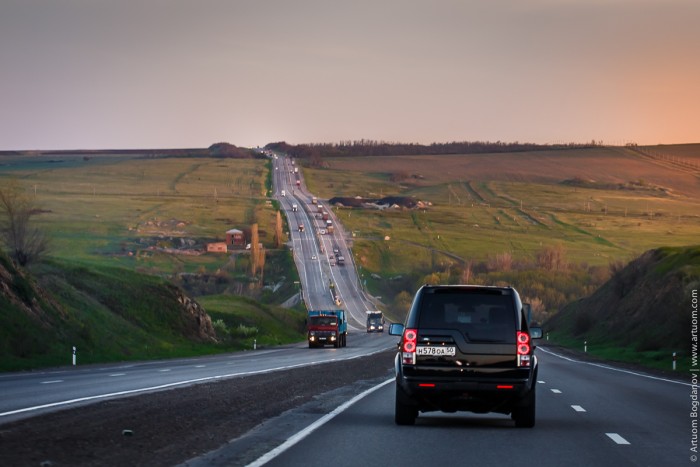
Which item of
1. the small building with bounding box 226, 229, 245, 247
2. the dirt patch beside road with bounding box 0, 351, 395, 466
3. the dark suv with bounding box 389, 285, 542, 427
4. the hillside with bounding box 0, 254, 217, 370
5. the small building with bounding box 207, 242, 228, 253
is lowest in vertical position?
the small building with bounding box 207, 242, 228, 253

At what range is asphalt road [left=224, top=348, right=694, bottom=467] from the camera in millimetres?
14320

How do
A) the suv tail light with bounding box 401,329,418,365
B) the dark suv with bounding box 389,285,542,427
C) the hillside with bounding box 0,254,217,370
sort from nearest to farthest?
A: the dark suv with bounding box 389,285,542,427
the suv tail light with bounding box 401,329,418,365
the hillside with bounding box 0,254,217,370

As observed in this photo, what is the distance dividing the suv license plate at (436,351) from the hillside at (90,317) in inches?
1041

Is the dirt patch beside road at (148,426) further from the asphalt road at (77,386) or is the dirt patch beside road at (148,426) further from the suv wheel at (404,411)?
the suv wheel at (404,411)

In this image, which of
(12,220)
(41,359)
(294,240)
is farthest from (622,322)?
(294,240)

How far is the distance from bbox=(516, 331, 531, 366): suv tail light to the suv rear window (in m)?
0.25

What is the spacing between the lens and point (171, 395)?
2544 cm

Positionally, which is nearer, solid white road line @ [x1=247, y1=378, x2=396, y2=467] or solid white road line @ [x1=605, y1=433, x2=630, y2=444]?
solid white road line @ [x1=247, y1=378, x2=396, y2=467]

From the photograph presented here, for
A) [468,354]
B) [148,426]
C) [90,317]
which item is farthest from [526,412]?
[90,317]

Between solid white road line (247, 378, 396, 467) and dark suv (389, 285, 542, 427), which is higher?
dark suv (389, 285, 542, 427)

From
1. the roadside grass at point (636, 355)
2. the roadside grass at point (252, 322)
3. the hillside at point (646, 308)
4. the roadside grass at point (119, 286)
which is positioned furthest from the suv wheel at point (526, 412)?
the roadside grass at point (252, 322)

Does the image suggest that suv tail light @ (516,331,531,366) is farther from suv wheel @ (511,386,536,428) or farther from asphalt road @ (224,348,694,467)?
asphalt road @ (224,348,694,467)

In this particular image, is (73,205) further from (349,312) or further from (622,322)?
(622,322)

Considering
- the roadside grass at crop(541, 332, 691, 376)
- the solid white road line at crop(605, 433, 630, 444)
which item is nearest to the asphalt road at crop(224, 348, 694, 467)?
the solid white road line at crop(605, 433, 630, 444)
